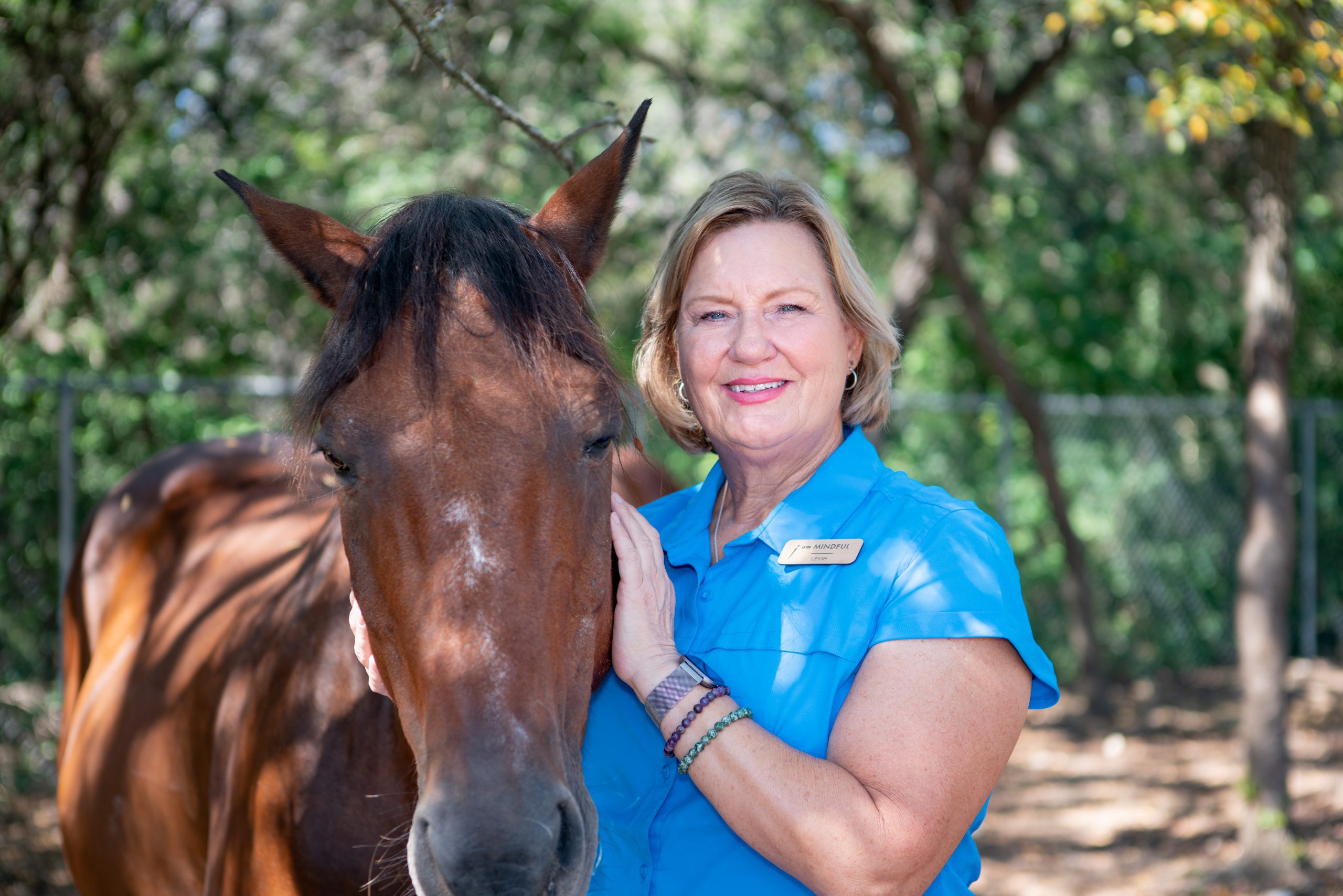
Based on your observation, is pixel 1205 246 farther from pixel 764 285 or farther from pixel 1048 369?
pixel 764 285

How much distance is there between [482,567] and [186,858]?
199 cm

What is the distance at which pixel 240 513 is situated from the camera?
368 cm

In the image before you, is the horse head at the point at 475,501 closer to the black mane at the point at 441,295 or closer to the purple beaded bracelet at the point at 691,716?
the black mane at the point at 441,295

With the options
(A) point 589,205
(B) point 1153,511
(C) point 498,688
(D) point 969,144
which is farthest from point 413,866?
(B) point 1153,511

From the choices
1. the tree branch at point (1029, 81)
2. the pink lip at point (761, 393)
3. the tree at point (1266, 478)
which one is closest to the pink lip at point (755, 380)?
the pink lip at point (761, 393)

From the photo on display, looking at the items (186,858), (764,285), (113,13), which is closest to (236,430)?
(113,13)

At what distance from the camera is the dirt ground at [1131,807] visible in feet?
15.8

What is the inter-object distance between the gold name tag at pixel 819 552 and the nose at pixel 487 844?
0.63 m

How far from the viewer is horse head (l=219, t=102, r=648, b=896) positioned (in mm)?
1289

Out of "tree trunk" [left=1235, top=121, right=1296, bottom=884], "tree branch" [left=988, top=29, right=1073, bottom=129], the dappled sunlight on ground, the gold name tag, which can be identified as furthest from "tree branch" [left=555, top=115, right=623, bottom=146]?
"tree branch" [left=988, top=29, right=1073, bottom=129]

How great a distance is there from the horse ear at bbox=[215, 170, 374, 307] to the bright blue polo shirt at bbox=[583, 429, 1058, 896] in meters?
0.86

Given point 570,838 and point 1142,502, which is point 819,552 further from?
point 1142,502

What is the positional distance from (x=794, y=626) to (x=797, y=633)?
12 mm

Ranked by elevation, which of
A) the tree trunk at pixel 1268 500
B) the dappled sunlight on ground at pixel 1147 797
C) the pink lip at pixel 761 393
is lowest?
the dappled sunlight on ground at pixel 1147 797
